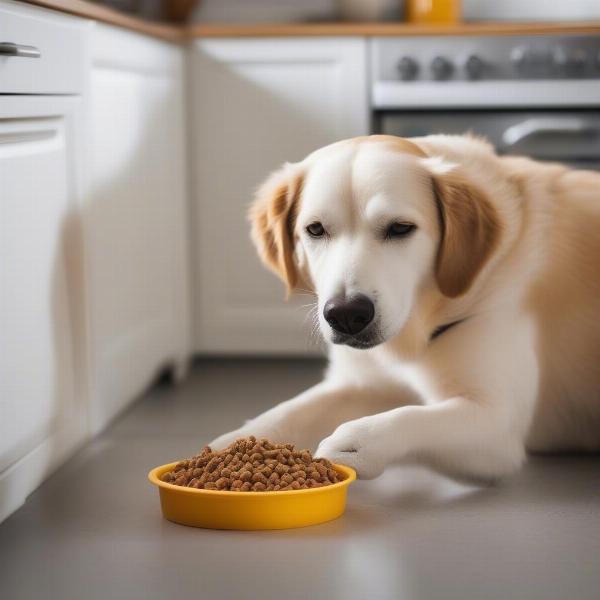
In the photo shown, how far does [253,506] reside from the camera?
1766mm

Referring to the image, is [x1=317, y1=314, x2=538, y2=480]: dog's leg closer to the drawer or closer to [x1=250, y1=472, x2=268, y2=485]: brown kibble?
[x1=250, y1=472, x2=268, y2=485]: brown kibble

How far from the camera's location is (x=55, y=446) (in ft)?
7.17

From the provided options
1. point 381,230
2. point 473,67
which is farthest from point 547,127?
point 381,230

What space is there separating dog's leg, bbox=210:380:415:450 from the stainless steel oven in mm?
1271

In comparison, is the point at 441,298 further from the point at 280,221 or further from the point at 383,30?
the point at 383,30

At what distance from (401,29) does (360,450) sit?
5.83ft

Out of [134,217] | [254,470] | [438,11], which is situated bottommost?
[254,470]

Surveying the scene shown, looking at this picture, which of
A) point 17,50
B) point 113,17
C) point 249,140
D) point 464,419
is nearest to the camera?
point 17,50

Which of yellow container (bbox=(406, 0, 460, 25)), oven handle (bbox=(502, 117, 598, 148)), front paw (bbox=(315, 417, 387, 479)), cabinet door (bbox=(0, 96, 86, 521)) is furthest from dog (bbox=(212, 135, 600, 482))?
yellow container (bbox=(406, 0, 460, 25))

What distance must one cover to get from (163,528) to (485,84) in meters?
1.94

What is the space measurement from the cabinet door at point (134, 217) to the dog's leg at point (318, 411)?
47 cm

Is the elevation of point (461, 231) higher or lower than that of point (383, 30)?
lower

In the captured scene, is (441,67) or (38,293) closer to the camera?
(38,293)

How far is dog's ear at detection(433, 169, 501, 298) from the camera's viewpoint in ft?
6.49
